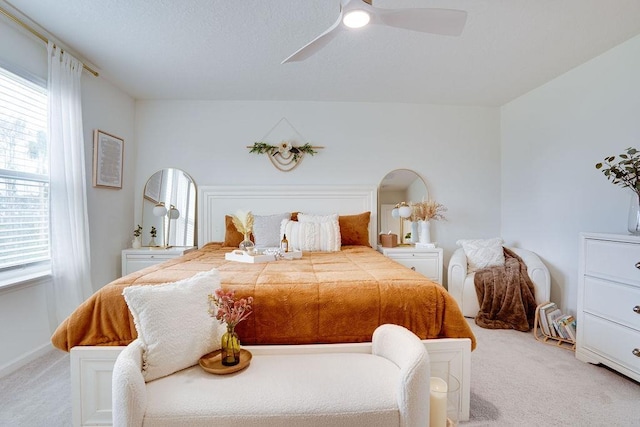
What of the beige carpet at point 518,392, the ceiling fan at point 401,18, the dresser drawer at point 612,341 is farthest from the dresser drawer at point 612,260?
the ceiling fan at point 401,18

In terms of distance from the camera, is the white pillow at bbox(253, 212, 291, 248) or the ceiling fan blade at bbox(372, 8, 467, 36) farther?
the white pillow at bbox(253, 212, 291, 248)

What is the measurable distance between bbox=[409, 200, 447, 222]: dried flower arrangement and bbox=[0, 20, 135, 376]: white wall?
3438 millimetres

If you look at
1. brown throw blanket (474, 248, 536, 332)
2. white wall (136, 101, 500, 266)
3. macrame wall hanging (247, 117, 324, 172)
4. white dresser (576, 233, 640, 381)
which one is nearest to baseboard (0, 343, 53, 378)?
white wall (136, 101, 500, 266)

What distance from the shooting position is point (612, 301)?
2.20 metres

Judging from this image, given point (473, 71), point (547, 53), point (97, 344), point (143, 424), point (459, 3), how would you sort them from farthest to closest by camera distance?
point (473, 71) → point (547, 53) → point (459, 3) → point (97, 344) → point (143, 424)

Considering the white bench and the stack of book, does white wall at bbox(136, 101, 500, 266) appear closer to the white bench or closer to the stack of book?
the stack of book

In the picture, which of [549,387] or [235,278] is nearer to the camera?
[235,278]

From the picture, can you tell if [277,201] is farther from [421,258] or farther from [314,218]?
[421,258]

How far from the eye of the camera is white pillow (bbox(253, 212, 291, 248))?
3.30m

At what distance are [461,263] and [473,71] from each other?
6.35ft

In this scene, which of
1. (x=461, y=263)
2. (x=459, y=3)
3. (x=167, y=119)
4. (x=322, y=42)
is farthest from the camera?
(x=167, y=119)

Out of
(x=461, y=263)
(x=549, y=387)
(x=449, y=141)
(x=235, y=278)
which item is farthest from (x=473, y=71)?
(x=235, y=278)

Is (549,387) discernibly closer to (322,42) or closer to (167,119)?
(322,42)

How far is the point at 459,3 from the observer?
205cm
